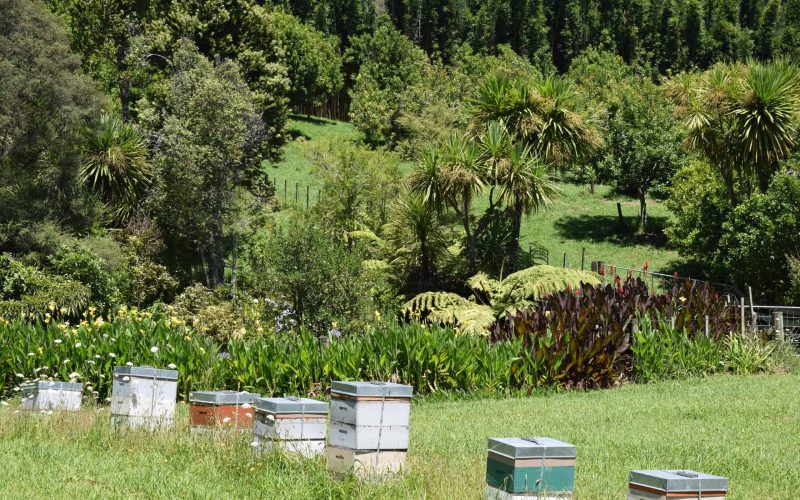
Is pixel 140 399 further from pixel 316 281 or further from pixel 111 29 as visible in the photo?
pixel 111 29

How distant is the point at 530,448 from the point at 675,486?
1.08 metres

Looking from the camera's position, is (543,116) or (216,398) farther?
(543,116)

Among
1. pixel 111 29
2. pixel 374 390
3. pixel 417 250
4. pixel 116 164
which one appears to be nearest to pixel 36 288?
pixel 116 164

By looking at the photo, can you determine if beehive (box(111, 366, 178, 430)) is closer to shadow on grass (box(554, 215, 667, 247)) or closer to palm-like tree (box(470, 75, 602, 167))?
palm-like tree (box(470, 75, 602, 167))

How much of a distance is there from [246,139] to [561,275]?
1138 cm

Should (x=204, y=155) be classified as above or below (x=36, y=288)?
above

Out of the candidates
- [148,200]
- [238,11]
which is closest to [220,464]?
[148,200]

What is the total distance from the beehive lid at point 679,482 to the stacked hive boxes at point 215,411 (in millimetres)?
4715

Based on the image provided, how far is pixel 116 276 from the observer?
25.6 metres

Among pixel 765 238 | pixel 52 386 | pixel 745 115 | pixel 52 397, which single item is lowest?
pixel 52 397

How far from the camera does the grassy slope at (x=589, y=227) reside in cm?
3631

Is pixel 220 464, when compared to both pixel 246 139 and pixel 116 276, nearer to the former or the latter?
Result: pixel 116 276

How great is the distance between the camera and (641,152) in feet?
130

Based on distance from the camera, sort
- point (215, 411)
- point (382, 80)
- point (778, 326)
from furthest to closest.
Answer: point (382, 80) < point (778, 326) < point (215, 411)
